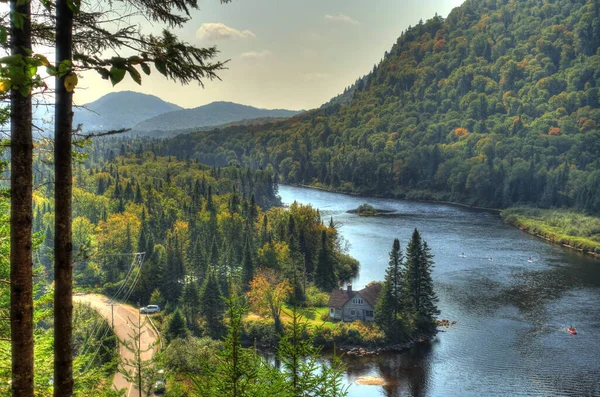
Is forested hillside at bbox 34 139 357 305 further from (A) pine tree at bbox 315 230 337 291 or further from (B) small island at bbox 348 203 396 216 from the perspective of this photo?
(B) small island at bbox 348 203 396 216

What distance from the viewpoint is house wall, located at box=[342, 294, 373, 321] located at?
4100 cm

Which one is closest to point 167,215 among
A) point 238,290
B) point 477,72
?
point 238,290

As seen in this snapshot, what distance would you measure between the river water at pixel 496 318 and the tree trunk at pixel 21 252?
28.4m

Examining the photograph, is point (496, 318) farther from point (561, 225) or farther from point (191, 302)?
point (561, 225)

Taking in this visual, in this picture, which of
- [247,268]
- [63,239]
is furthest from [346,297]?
[63,239]

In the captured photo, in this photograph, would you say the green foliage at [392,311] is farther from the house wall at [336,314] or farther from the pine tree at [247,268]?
the pine tree at [247,268]

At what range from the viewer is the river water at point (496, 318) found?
31.5 meters

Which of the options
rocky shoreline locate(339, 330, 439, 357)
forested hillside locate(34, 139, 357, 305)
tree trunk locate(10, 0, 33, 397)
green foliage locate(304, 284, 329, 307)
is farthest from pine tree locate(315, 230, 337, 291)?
tree trunk locate(10, 0, 33, 397)

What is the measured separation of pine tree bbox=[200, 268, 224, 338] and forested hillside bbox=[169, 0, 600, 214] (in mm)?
67911

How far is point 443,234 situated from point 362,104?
128m

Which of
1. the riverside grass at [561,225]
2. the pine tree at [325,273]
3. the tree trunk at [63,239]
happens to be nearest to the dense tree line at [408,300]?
the pine tree at [325,273]

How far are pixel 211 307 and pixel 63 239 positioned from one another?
35.5 meters

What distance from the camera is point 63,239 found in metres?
4.68

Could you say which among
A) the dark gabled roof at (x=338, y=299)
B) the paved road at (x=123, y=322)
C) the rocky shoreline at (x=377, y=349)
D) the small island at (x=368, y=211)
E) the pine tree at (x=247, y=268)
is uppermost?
the small island at (x=368, y=211)
